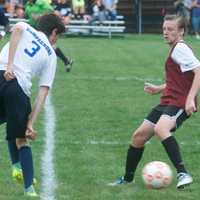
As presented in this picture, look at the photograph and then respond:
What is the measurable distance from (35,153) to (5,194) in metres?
1.97

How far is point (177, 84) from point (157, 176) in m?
0.86

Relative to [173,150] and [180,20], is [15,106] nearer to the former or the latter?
[173,150]

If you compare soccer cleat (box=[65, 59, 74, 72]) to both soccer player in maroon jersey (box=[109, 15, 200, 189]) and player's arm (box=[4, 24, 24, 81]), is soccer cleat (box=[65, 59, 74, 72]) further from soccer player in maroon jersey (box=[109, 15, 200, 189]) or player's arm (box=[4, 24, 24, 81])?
player's arm (box=[4, 24, 24, 81])

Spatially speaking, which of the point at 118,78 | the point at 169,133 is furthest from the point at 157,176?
the point at 118,78

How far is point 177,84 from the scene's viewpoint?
755 cm

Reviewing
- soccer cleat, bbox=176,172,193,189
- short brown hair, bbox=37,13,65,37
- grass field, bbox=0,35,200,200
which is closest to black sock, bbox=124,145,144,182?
grass field, bbox=0,35,200,200

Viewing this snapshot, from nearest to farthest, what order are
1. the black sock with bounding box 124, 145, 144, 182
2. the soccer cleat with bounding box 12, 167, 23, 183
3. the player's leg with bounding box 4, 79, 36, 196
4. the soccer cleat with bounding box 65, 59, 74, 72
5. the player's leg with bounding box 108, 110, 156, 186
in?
the player's leg with bounding box 4, 79, 36, 196 < the soccer cleat with bounding box 12, 167, 23, 183 < the player's leg with bounding box 108, 110, 156, 186 < the black sock with bounding box 124, 145, 144, 182 < the soccer cleat with bounding box 65, 59, 74, 72

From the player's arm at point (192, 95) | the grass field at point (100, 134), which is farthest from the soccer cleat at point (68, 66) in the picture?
the player's arm at point (192, 95)

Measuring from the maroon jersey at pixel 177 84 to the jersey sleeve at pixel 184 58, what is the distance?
0.28 ft

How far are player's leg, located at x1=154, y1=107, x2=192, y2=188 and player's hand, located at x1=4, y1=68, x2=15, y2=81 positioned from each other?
1.48m

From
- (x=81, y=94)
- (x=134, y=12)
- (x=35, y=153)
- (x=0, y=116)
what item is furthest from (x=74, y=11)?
(x=0, y=116)

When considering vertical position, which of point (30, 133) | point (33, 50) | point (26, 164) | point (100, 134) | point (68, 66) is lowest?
point (68, 66)

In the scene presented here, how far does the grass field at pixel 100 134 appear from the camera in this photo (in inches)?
297

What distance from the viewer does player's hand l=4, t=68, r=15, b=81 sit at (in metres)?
6.80
